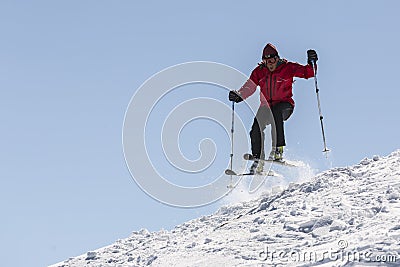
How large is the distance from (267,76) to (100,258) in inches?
192

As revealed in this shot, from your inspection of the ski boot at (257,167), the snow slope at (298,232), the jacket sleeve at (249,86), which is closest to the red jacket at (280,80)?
the jacket sleeve at (249,86)

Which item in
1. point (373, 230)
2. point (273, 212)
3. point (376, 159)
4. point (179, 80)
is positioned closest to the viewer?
point (373, 230)

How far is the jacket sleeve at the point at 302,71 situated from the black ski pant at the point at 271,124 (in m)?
0.68

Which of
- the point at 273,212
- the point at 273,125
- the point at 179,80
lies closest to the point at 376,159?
the point at 273,125

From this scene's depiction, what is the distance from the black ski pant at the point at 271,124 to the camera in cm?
1338

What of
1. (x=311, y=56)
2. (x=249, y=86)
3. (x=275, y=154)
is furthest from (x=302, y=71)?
(x=275, y=154)

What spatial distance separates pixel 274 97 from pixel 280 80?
0.36m

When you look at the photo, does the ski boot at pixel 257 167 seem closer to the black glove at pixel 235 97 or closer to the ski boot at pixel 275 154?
the ski boot at pixel 275 154

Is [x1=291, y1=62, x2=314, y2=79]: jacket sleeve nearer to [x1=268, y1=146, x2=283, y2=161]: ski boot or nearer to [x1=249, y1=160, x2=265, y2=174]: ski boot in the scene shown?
[x1=268, y1=146, x2=283, y2=161]: ski boot

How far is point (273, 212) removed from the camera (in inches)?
476

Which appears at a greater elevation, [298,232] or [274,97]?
[274,97]

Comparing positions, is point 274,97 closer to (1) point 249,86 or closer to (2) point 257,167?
(1) point 249,86

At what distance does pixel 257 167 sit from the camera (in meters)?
13.8

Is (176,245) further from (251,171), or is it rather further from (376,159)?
(376,159)
